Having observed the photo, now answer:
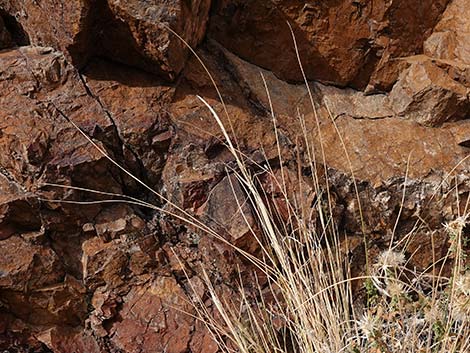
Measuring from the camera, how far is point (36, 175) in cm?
194

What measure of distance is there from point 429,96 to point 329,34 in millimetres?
454

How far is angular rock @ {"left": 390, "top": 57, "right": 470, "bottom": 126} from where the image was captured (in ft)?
8.04

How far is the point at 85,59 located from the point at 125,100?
0.19 m

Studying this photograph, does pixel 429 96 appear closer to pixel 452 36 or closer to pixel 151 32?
pixel 452 36

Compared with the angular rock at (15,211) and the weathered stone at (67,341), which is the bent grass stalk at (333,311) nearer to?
the angular rock at (15,211)

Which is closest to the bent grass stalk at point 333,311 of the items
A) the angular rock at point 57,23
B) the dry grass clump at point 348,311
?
the dry grass clump at point 348,311

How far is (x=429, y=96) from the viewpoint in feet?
8.05

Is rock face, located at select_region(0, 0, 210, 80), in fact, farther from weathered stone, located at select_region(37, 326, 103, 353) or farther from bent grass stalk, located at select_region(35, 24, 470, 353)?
weathered stone, located at select_region(37, 326, 103, 353)

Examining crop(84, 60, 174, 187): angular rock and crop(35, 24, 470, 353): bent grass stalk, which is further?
crop(84, 60, 174, 187): angular rock

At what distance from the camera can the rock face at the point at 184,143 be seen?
194cm

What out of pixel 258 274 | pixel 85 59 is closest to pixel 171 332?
pixel 258 274

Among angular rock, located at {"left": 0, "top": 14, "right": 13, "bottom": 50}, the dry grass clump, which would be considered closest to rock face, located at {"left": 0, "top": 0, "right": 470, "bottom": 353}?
angular rock, located at {"left": 0, "top": 14, "right": 13, "bottom": 50}

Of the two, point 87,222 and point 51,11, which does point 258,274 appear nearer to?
point 87,222

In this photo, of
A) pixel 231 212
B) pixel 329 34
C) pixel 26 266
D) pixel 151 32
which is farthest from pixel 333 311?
pixel 329 34
